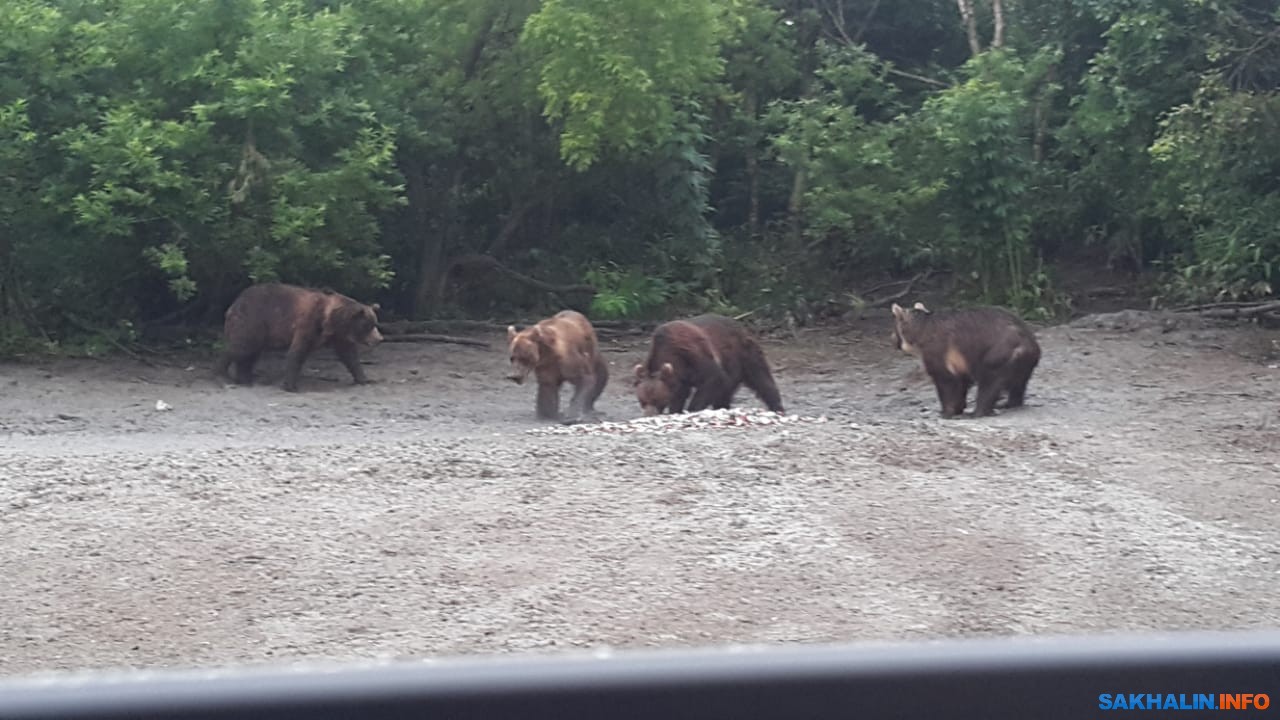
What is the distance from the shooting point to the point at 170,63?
15.6 metres

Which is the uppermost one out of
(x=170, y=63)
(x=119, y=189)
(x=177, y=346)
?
(x=170, y=63)

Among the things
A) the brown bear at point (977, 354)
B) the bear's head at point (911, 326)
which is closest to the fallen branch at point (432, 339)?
the bear's head at point (911, 326)

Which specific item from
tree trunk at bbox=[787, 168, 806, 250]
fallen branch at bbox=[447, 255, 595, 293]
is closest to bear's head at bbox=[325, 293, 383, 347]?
fallen branch at bbox=[447, 255, 595, 293]

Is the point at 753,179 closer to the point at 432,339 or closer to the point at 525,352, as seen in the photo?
the point at 432,339

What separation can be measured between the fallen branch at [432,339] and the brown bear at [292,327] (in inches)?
81.5

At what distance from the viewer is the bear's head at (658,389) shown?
12.8 meters

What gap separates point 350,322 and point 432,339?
2403 mm

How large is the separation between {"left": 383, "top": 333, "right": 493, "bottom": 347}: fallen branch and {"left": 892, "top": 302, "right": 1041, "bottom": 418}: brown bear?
6.34 metres

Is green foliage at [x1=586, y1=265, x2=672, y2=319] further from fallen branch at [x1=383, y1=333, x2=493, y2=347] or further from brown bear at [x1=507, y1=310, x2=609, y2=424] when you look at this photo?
brown bear at [x1=507, y1=310, x2=609, y2=424]

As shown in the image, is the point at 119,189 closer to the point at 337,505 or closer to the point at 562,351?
the point at 562,351

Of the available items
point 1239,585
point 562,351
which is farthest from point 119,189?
point 1239,585

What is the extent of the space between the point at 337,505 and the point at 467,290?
12.3 meters

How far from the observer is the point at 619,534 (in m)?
7.87

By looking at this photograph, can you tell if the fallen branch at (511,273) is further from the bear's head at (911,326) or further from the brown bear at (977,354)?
the brown bear at (977,354)
